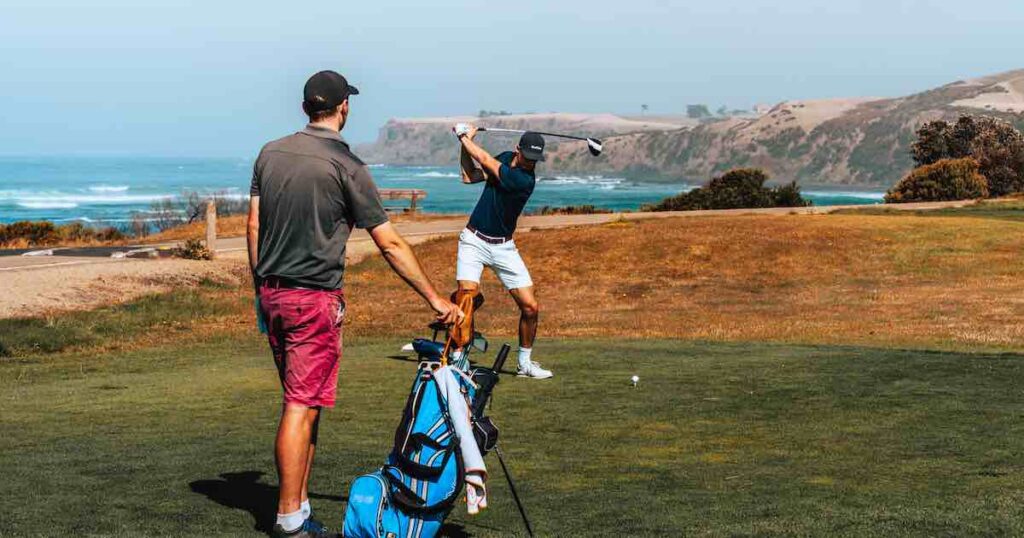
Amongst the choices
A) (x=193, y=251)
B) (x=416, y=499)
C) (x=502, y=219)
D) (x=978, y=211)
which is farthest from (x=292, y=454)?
(x=978, y=211)

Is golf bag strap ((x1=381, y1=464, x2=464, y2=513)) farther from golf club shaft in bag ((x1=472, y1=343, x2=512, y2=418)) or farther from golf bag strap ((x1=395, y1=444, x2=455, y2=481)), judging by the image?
golf club shaft in bag ((x1=472, y1=343, x2=512, y2=418))

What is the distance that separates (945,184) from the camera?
207ft

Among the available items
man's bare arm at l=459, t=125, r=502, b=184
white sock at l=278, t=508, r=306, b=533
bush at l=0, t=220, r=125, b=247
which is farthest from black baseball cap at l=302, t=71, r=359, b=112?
bush at l=0, t=220, r=125, b=247

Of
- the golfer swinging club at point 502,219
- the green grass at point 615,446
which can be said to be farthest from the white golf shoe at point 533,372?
the green grass at point 615,446

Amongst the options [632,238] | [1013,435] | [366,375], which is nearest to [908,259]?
[632,238]

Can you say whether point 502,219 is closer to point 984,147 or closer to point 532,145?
point 532,145

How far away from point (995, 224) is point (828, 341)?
19.4 meters

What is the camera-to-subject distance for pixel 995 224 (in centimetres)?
3731

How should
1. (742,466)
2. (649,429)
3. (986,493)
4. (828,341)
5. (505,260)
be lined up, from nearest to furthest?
(986,493), (742,466), (649,429), (505,260), (828,341)

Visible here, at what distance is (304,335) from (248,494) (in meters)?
1.66

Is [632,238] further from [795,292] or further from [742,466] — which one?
[742,466]

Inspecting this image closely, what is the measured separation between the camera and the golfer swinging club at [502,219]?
12.0 m

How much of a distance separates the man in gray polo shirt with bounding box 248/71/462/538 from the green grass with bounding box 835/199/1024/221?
37.6m

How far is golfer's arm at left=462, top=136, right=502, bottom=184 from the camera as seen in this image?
1156 cm
